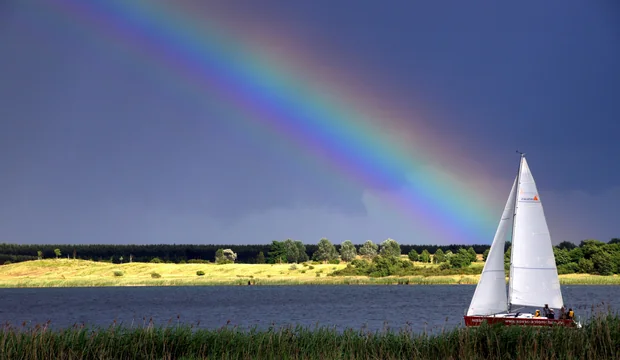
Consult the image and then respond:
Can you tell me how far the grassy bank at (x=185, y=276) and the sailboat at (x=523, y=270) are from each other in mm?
95175

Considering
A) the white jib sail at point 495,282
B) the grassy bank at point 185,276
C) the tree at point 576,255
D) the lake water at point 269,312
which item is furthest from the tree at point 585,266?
the white jib sail at point 495,282

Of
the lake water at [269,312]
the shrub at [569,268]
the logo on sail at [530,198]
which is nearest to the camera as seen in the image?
the logo on sail at [530,198]

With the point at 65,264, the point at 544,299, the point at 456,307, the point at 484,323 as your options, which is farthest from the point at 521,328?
the point at 65,264

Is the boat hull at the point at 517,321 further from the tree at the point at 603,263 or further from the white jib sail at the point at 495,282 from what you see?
the tree at the point at 603,263

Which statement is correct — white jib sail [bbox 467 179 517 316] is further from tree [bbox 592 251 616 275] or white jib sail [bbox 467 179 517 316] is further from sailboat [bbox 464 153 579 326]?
tree [bbox 592 251 616 275]

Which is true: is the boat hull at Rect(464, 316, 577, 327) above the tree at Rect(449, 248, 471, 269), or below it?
below

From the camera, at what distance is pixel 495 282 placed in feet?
142

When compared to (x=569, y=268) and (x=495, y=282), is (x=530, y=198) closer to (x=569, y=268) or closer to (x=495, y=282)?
(x=495, y=282)

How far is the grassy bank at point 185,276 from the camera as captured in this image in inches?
5556

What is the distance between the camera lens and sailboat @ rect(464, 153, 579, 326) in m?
41.9

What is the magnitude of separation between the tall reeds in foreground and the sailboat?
444 inches

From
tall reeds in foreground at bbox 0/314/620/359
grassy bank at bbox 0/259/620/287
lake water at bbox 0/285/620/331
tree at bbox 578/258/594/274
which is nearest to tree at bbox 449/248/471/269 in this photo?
grassy bank at bbox 0/259/620/287

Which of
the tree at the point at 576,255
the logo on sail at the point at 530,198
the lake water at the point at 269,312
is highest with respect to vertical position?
the logo on sail at the point at 530,198

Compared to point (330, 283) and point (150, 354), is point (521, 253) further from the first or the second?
point (330, 283)
